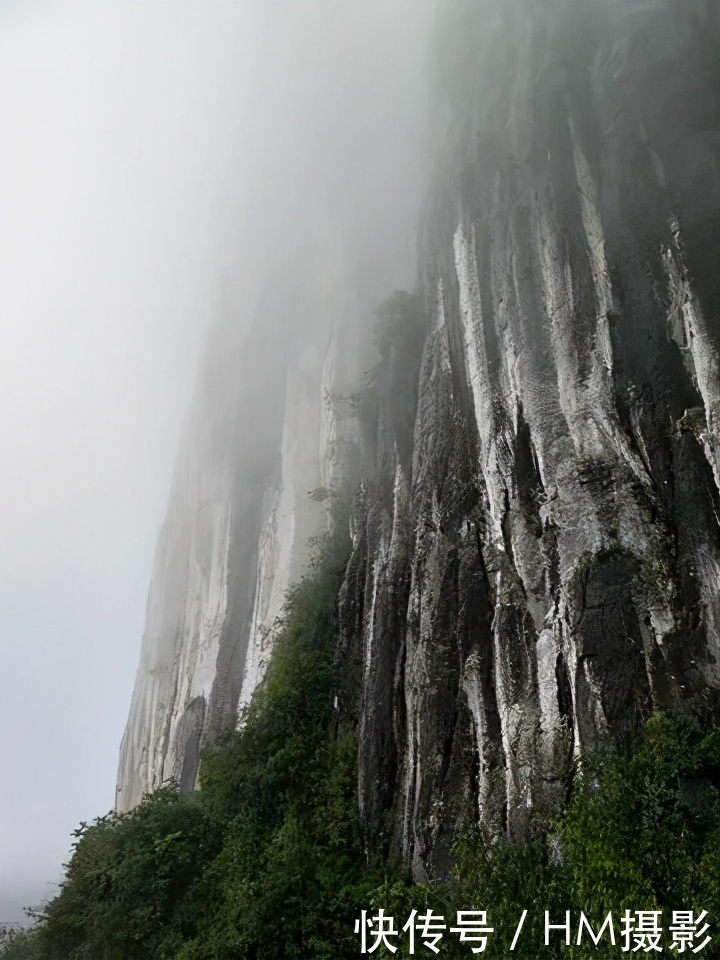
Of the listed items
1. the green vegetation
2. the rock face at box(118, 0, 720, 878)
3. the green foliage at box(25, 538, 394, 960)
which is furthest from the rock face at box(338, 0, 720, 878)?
the green foliage at box(25, 538, 394, 960)

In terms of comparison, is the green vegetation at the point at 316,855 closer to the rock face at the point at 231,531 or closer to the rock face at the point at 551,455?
the rock face at the point at 551,455

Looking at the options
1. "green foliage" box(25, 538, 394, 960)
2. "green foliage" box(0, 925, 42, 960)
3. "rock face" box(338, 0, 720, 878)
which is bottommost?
"green foliage" box(0, 925, 42, 960)

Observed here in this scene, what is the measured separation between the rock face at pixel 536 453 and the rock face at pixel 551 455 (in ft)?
0.13

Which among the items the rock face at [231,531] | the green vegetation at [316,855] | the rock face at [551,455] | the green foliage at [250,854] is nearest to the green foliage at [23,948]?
the green vegetation at [316,855]

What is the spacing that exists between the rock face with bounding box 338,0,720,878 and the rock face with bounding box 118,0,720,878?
4 centimetres

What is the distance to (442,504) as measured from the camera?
44.6 feet

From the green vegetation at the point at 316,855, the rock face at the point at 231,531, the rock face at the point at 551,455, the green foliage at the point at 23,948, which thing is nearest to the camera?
the green vegetation at the point at 316,855

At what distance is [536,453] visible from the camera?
1236 cm

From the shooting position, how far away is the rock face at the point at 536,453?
10.3 m

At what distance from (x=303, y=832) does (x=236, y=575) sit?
982cm

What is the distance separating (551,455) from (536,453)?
12.9 inches

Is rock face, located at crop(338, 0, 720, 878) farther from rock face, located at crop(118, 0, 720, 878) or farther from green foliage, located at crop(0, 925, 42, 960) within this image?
green foliage, located at crop(0, 925, 42, 960)

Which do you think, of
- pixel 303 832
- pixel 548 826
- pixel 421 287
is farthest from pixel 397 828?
pixel 421 287

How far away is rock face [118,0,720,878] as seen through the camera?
10.3 m
